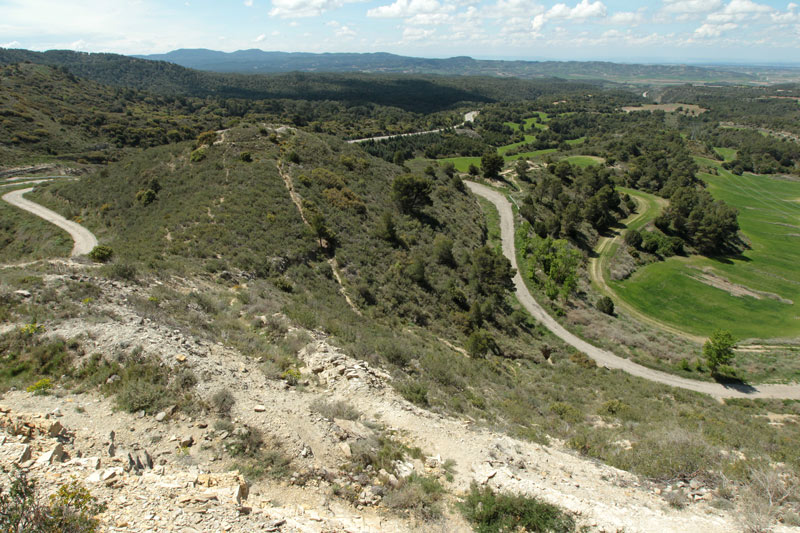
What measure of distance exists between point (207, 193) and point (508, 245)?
159 feet

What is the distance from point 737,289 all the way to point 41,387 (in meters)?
78.7

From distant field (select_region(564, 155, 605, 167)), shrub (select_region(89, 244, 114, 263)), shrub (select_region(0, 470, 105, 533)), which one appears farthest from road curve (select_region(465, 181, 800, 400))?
distant field (select_region(564, 155, 605, 167))

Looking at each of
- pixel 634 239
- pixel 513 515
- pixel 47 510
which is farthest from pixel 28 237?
pixel 634 239

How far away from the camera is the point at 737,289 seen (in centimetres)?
5447

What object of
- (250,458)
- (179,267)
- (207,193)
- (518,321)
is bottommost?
(518,321)

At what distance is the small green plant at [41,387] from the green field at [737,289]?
5926cm

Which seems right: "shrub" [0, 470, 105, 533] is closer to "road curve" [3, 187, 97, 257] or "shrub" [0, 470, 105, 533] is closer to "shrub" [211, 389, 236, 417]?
"shrub" [211, 389, 236, 417]

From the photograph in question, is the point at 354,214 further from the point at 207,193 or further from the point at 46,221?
the point at 46,221

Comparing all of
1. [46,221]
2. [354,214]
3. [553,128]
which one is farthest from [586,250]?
[553,128]

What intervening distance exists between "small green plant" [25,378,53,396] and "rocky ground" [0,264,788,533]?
21 cm

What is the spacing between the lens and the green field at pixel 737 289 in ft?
150

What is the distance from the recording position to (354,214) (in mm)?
41875

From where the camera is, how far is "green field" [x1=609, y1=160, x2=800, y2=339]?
150ft

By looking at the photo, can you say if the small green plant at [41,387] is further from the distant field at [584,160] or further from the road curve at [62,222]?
the distant field at [584,160]
